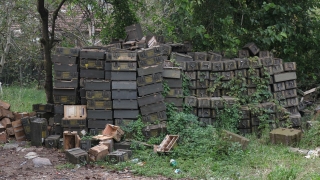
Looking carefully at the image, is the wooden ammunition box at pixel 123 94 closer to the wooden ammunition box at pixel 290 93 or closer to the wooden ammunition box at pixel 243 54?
the wooden ammunition box at pixel 243 54

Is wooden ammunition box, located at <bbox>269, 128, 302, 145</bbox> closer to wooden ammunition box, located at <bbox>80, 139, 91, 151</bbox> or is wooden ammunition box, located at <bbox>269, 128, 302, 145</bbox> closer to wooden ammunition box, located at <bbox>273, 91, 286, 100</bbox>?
wooden ammunition box, located at <bbox>273, 91, 286, 100</bbox>

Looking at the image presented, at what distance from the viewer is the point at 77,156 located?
26.9 ft

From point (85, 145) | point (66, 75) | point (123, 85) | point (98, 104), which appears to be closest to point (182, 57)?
point (123, 85)

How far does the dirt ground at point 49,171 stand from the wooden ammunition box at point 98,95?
1366 millimetres

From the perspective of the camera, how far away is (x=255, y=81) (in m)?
11.0

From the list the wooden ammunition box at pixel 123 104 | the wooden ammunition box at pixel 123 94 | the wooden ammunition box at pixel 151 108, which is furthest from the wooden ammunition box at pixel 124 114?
the wooden ammunition box at pixel 123 94

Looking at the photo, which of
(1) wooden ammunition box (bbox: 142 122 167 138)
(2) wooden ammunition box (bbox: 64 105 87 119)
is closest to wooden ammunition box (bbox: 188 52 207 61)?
(1) wooden ammunition box (bbox: 142 122 167 138)

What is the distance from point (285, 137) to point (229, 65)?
7.79ft

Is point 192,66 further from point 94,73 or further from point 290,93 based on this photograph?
point 290,93

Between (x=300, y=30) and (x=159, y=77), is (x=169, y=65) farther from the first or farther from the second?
(x=300, y=30)

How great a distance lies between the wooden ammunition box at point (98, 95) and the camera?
9617 millimetres

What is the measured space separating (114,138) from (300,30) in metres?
7.49

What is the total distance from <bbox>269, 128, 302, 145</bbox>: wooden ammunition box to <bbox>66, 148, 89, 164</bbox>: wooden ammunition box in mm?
4092

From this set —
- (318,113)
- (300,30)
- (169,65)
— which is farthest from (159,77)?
(300,30)
